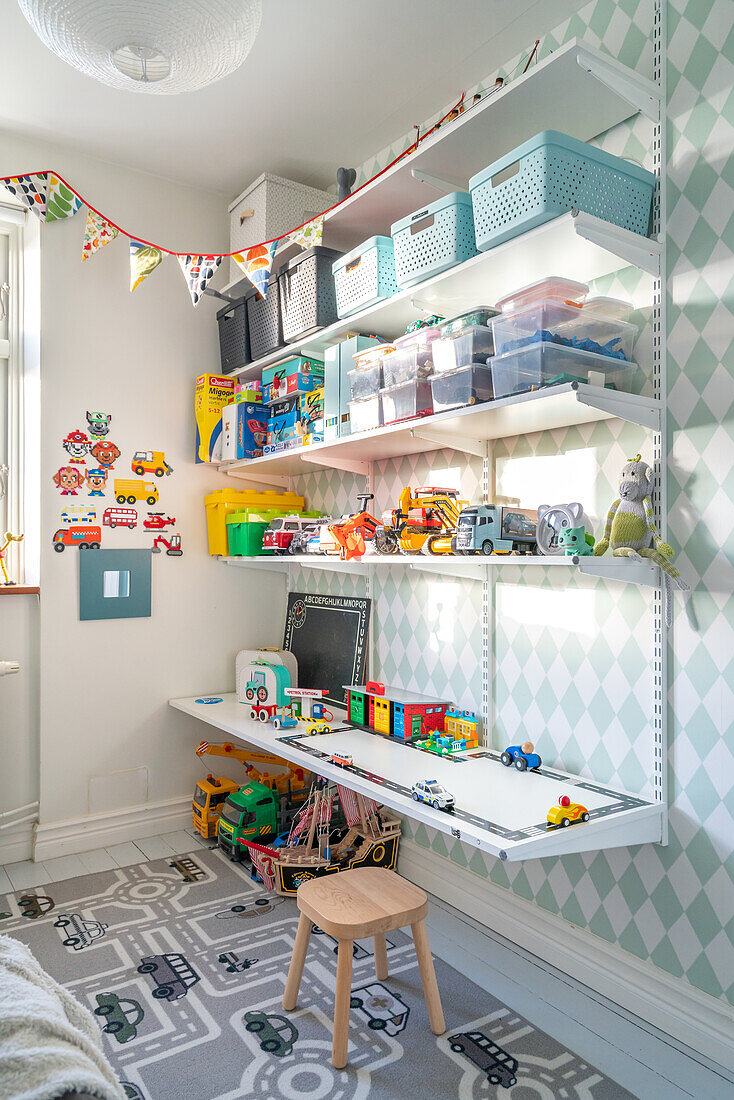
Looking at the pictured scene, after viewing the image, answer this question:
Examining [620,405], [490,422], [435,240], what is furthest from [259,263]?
[620,405]

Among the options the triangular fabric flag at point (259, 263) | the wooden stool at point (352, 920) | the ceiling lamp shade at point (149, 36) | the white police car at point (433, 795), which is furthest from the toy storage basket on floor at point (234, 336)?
the wooden stool at point (352, 920)

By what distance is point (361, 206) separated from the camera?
2.33m

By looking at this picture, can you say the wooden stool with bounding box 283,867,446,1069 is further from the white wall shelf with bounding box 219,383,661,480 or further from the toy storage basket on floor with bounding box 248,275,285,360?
the toy storage basket on floor with bounding box 248,275,285,360

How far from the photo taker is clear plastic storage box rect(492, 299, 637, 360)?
5.38ft

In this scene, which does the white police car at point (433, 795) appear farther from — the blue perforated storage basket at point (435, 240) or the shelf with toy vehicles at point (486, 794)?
the blue perforated storage basket at point (435, 240)

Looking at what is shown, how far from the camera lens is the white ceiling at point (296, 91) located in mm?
2080

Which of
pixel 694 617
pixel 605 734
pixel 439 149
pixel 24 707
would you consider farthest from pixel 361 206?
pixel 24 707

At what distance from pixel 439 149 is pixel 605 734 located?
1.61 m

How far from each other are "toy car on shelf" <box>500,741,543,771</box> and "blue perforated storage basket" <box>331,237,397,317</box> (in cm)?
136

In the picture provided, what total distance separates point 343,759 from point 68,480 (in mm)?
1588

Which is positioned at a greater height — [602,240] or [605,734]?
[602,240]

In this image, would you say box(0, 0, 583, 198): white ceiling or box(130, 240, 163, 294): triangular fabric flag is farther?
box(130, 240, 163, 294): triangular fabric flag

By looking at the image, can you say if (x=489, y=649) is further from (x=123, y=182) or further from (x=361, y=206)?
(x=123, y=182)

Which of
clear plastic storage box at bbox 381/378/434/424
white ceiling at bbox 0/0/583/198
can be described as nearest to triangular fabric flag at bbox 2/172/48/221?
white ceiling at bbox 0/0/583/198
